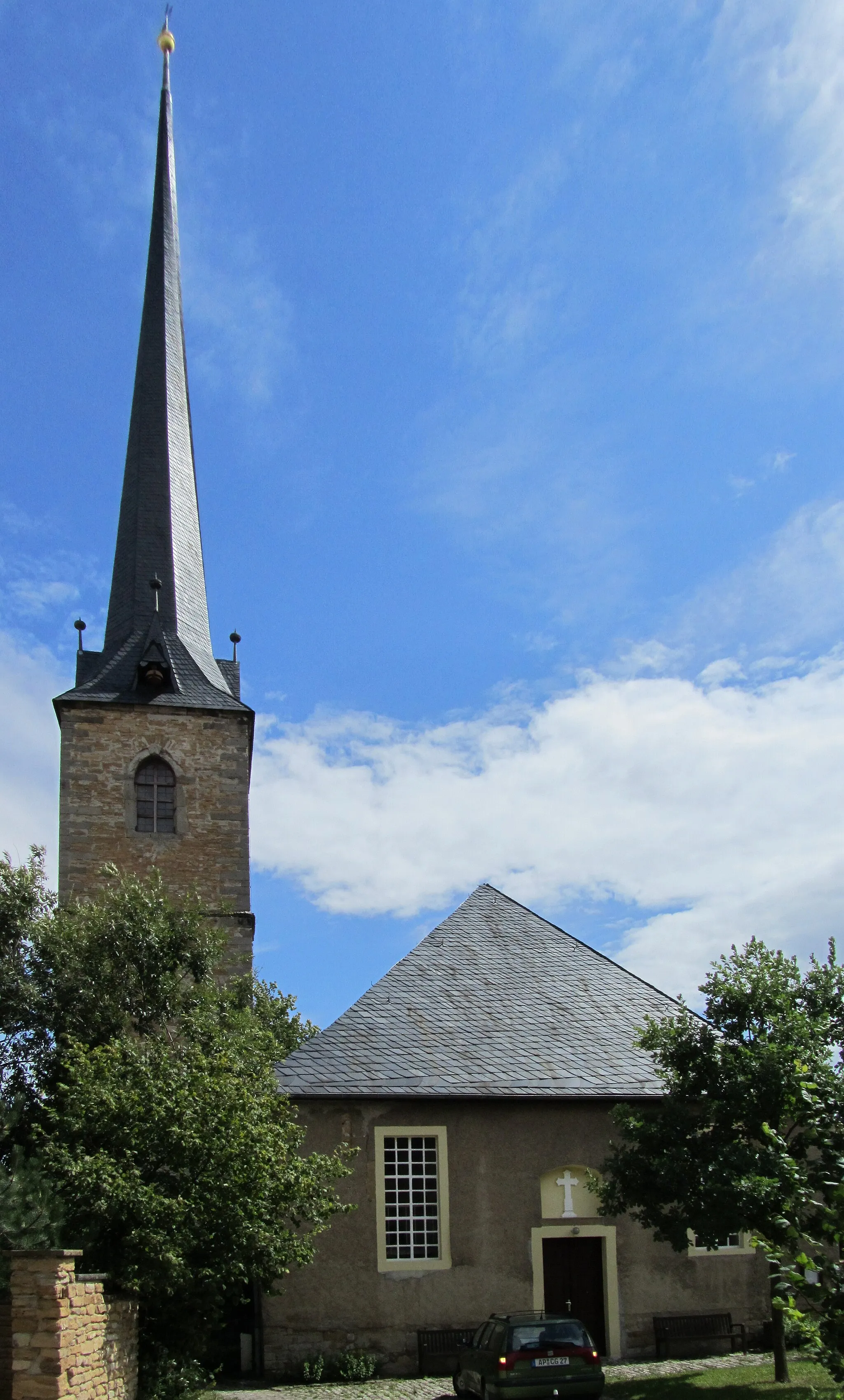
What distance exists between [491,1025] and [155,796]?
11.0 meters

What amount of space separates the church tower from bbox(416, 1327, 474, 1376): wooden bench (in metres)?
8.08

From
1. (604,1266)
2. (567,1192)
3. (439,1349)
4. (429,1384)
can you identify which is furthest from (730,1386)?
(439,1349)

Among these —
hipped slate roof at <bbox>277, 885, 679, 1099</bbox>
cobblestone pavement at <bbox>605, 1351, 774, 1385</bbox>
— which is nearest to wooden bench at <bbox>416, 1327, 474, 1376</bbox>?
cobblestone pavement at <bbox>605, 1351, 774, 1385</bbox>

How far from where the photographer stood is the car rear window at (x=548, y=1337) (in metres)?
12.7

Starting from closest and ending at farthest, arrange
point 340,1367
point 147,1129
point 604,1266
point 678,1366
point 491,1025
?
point 147,1129, point 340,1367, point 678,1366, point 604,1266, point 491,1025

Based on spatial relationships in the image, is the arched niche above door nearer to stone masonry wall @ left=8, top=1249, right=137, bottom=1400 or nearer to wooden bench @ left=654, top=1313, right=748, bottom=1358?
wooden bench @ left=654, top=1313, right=748, bottom=1358

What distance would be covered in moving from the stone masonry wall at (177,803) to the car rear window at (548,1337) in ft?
42.6

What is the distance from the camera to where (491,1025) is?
18844 millimetres

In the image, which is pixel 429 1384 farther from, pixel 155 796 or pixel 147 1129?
pixel 155 796

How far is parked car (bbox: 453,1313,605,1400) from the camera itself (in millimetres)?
12516

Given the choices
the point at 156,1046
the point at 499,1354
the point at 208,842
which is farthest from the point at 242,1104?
the point at 208,842

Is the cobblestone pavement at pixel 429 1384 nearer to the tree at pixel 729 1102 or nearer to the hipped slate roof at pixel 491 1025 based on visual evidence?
the tree at pixel 729 1102

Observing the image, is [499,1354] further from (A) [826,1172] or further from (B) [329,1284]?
(A) [826,1172]

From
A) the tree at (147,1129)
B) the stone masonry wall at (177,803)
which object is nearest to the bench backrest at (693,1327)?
the tree at (147,1129)
